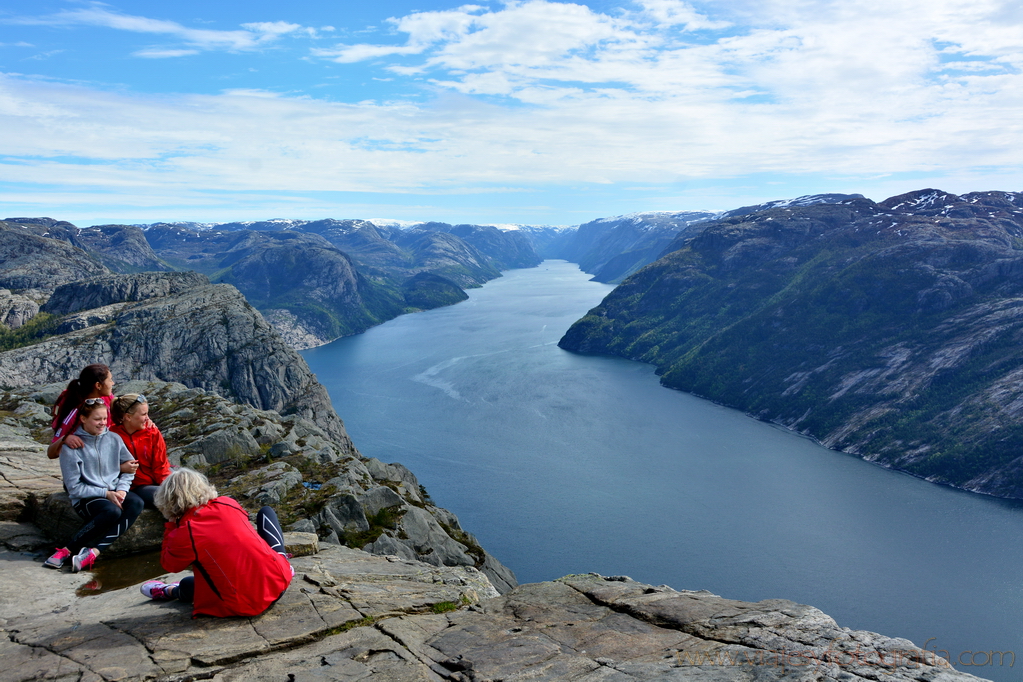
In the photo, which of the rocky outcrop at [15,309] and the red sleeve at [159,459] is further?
Result: the rocky outcrop at [15,309]

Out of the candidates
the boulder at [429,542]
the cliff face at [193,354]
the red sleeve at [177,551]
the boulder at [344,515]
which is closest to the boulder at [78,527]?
the red sleeve at [177,551]

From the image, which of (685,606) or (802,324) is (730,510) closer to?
(685,606)

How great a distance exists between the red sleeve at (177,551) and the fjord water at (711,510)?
227 ft

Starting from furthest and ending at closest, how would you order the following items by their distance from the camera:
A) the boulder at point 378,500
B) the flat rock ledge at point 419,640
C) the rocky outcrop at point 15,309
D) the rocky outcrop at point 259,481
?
1. the rocky outcrop at point 15,309
2. the boulder at point 378,500
3. the rocky outcrop at point 259,481
4. the flat rock ledge at point 419,640

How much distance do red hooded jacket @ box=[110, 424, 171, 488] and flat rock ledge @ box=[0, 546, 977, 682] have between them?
8.60 feet

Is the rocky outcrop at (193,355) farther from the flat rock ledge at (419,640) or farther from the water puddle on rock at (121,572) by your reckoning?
the flat rock ledge at (419,640)

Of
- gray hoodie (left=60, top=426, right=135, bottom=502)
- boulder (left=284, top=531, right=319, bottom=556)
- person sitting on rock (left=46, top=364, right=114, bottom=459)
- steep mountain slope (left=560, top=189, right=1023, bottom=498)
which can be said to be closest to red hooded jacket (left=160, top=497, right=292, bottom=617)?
gray hoodie (left=60, top=426, right=135, bottom=502)

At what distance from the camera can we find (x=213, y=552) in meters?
10.7

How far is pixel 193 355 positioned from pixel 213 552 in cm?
11820

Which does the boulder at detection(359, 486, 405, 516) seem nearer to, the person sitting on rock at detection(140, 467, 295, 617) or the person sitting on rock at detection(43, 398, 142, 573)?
the person sitting on rock at detection(43, 398, 142, 573)

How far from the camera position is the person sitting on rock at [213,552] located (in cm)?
1077

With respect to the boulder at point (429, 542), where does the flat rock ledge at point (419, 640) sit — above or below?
above

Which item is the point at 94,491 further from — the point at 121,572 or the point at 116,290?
the point at 116,290

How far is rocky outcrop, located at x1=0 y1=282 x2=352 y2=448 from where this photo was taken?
4099 inches
